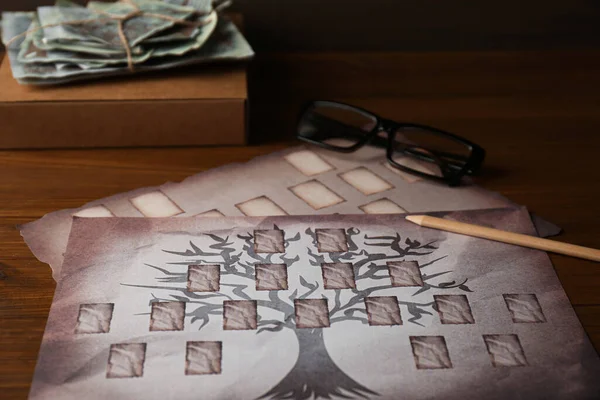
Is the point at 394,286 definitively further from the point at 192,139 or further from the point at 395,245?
the point at 192,139

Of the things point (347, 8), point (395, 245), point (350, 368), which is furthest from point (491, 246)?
point (347, 8)

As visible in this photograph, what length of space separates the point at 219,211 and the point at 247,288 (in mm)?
118

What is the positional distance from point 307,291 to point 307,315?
1.1 inches

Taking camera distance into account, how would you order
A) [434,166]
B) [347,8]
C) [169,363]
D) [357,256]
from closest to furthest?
[169,363]
[357,256]
[434,166]
[347,8]

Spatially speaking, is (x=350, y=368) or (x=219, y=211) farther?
(x=219, y=211)

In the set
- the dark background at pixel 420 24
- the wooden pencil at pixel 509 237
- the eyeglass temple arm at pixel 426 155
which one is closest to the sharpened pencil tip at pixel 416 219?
the wooden pencil at pixel 509 237

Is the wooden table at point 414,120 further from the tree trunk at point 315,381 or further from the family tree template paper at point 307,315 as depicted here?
the tree trunk at point 315,381

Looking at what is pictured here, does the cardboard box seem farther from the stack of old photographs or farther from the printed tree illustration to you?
the printed tree illustration

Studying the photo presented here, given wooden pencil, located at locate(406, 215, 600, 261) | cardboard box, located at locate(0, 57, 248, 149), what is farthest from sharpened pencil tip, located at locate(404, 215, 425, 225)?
cardboard box, located at locate(0, 57, 248, 149)

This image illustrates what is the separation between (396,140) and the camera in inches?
34.3

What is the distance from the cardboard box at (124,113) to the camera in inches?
32.3

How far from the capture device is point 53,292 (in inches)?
25.9

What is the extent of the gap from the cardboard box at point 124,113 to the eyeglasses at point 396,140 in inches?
3.4

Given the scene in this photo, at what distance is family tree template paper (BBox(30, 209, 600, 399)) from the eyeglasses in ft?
0.30
